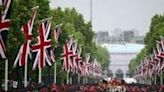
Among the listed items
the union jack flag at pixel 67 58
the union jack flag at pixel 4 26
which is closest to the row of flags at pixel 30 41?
the union jack flag at pixel 4 26

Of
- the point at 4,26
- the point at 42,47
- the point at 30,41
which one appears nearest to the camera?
the point at 4,26

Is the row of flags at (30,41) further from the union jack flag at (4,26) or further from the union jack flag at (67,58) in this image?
the union jack flag at (67,58)

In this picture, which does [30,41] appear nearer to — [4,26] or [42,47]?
[42,47]

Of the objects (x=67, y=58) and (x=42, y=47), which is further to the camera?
(x=67, y=58)

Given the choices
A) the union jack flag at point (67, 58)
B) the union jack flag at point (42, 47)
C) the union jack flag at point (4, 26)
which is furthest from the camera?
the union jack flag at point (67, 58)

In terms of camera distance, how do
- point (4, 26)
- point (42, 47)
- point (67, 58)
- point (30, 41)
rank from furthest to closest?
point (67, 58) → point (42, 47) → point (30, 41) → point (4, 26)

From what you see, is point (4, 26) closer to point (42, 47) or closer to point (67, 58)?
point (42, 47)

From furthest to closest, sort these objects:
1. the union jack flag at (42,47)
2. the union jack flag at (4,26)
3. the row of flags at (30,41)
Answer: the union jack flag at (42,47), the row of flags at (30,41), the union jack flag at (4,26)

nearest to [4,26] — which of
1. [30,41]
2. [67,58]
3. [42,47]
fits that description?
[30,41]

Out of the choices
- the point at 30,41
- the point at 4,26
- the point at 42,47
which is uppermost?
the point at 4,26

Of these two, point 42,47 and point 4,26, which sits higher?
point 4,26

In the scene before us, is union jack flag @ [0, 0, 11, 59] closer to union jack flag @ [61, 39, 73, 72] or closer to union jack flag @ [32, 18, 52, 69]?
union jack flag @ [32, 18, 52, 69]

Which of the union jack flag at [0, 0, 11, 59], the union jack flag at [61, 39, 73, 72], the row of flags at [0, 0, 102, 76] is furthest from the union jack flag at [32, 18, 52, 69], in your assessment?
the union jack flag at [61, 39, 73, 72]

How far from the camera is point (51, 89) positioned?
52.9 metres
